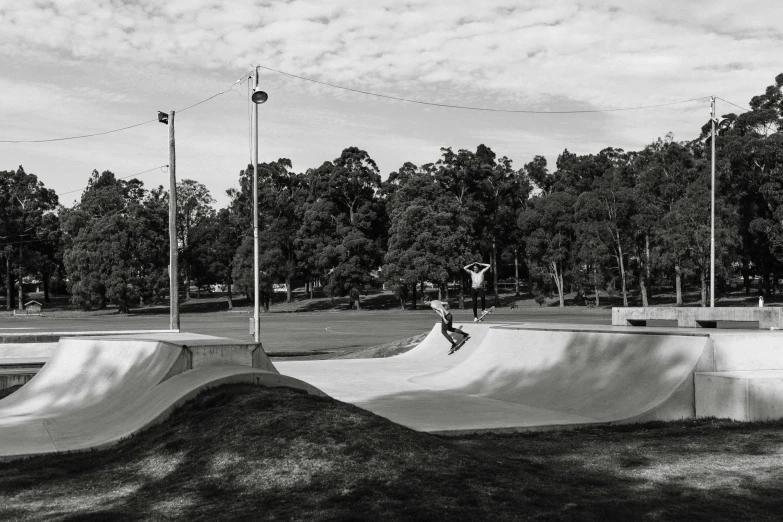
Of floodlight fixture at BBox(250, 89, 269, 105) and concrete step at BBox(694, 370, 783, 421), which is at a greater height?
floodlight fixture at BBox(250, 89, 269, 105)

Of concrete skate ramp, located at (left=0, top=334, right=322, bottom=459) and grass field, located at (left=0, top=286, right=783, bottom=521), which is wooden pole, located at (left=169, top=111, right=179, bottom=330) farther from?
grass field, located at (left=0, top=286, right=783, bottom=521)

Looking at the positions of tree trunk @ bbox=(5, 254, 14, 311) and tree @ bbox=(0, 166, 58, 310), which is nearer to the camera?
tree trunk @ bbox=(5, 254, 14, 311)

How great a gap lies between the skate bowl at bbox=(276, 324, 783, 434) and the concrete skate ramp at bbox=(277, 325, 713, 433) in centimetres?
2

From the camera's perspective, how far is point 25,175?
276ft

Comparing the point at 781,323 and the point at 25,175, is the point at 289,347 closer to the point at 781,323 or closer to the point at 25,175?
the point at 781,323

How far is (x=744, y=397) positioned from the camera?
8836 millimetres

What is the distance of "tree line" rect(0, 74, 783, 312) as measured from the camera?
54031 mm

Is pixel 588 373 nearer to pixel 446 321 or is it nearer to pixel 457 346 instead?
pixel 446 321

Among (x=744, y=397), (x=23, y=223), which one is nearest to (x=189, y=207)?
(x=23, y=223)

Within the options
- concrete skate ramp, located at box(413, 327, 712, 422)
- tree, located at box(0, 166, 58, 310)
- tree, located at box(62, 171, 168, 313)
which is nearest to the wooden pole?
→ concrete skate ramp, located at box(413, 327, 712, 422)

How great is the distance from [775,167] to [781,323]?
41051mm

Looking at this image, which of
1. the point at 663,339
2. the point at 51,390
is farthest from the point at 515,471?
the point at 51,390

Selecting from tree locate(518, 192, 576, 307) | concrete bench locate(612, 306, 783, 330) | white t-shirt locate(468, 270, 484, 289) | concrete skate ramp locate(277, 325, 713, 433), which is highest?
tree locate(518, 192, 576, 307)

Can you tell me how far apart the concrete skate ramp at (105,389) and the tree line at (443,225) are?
46852 mm
